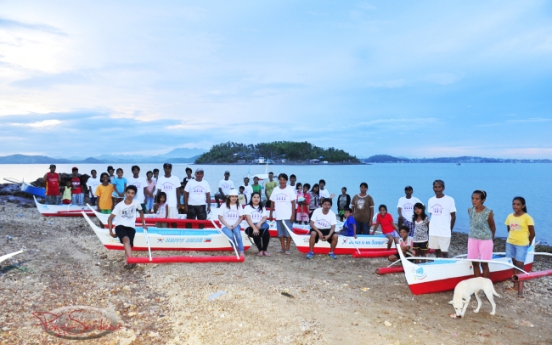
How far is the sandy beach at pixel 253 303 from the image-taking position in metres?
4.52

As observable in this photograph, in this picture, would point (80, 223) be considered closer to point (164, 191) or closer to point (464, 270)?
point (164, 191)

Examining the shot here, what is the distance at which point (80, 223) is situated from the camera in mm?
12031

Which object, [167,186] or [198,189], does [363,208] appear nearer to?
[198,189]

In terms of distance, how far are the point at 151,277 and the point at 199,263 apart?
3.39ft

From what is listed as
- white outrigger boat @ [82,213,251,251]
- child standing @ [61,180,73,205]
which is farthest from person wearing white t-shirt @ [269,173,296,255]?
child standing @ [61,180,73,205]

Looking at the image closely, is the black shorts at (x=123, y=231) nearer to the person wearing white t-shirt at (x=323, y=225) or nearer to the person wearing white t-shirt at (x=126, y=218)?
the person wearing white t-shirt at (x=126, y=218)

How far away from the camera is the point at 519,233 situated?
602cm

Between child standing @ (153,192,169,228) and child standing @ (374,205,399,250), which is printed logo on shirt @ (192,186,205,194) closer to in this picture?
child standing @ (153,192,169,228)

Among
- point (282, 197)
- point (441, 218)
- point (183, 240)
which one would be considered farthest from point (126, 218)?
point (441, 218)

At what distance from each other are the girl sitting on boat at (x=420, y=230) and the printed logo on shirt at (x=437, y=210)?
1.11ft

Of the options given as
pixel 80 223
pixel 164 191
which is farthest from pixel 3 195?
pixel 164 191

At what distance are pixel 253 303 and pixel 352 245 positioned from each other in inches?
152

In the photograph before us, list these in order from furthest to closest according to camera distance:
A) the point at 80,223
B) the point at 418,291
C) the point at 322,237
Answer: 1. the point at 80,223
2. the point at 322,237
3. the point at 418,291

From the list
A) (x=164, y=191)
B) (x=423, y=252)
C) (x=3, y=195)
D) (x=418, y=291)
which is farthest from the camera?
(x=3, y=195)
